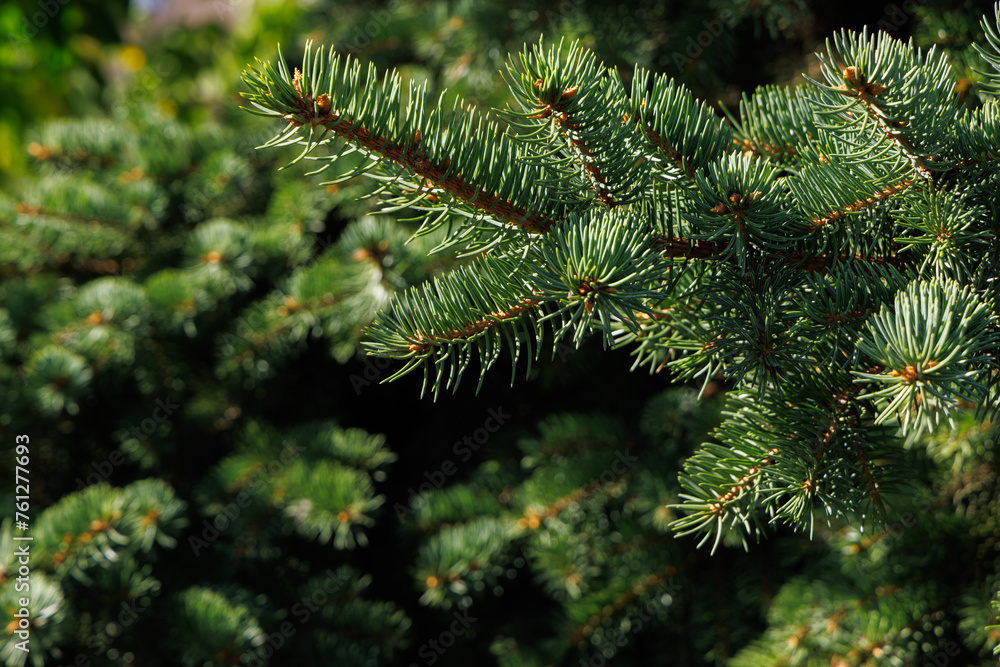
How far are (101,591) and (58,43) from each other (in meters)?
1.29

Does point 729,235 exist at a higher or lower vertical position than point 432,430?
higher

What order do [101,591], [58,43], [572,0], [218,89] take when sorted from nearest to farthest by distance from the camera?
[101,591] → [572,0] → [58,43] → [218,89]

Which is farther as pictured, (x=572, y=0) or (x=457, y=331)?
(x=572, y=0)

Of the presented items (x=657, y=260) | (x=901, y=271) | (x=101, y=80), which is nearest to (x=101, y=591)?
(x=657, y=260)

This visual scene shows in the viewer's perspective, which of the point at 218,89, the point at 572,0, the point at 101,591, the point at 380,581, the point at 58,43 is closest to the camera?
the point at 101,591

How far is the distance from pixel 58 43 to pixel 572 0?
1255mm

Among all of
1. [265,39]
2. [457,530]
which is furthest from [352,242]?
[265,39]

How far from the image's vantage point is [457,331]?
0.44 m

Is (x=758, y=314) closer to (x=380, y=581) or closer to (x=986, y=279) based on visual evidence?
(x=986, y=279)

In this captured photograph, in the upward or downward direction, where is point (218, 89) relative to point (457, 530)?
upward

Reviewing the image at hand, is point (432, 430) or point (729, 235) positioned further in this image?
point (432, 430)

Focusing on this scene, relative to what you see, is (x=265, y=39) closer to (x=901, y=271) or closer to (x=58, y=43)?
(x=58, y=43)

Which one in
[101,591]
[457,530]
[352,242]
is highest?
[352,242]

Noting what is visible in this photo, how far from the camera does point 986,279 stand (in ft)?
1.48
